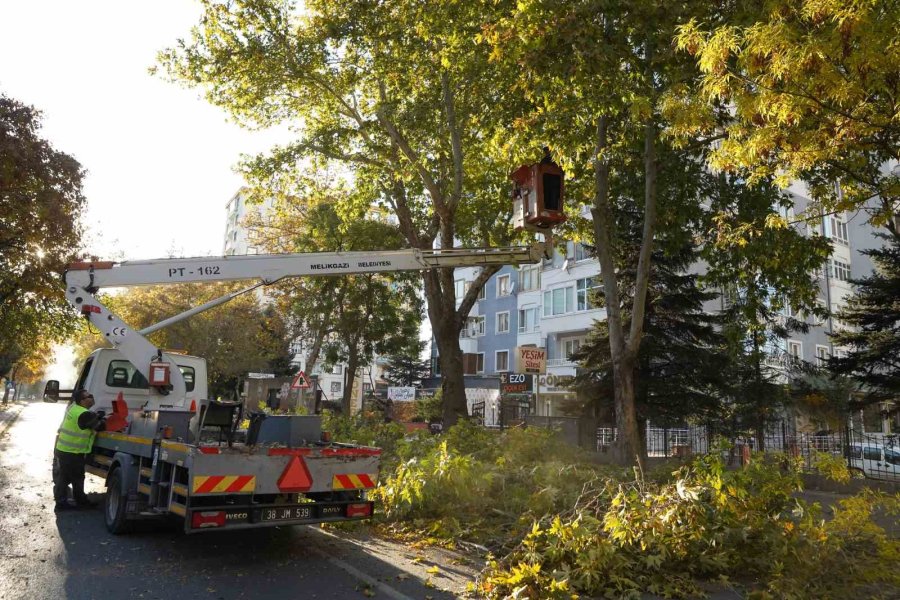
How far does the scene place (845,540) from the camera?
6422mm

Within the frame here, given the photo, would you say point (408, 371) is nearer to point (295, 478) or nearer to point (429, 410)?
point (429, 410)

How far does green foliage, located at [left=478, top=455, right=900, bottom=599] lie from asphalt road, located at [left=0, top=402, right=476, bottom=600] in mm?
1053

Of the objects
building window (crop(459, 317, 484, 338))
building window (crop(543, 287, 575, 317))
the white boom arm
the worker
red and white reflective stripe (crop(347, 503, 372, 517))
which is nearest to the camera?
red and white reflective stripe (crop(347, 503, 372, 517))

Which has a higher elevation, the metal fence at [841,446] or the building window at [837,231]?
the building window at [837,231]

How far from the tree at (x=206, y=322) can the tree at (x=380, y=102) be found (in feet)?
53.2

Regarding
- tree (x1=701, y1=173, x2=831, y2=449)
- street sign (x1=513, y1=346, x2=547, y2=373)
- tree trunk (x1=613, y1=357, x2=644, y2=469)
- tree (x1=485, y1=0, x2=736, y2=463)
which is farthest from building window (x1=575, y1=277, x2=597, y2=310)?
tree trunk (x1=613, y1=357, x2=644, y2=469)

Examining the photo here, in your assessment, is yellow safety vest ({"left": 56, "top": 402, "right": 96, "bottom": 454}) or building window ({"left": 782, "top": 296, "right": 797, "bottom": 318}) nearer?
yellow safety vest ({"left": 56, "top": 402, "right": 96, "bottom": 454})

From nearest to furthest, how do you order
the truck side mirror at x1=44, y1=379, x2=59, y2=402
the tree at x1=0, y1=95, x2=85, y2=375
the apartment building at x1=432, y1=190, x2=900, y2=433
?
the truck side mirror at x1=44, y1=379, x2=59, y2=402 < the tree at x1=0, y1=95, x2=85, y2=375 < the apartment building at x1=432, y1=190, x2=900, y2=433

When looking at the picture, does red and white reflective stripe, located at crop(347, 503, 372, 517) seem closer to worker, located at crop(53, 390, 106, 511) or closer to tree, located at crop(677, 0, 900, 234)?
worker, located at crop(53, 390, 106, 511)

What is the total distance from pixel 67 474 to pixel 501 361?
39.0 meters

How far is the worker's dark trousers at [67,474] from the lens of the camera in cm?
1002

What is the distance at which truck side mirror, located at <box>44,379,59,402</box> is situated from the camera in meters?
11.2

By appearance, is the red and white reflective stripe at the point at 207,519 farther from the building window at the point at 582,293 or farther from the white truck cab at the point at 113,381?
the building window at the point at 582,293

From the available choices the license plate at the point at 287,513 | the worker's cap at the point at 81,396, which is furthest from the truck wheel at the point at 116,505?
the license plate at the point at 287,513
